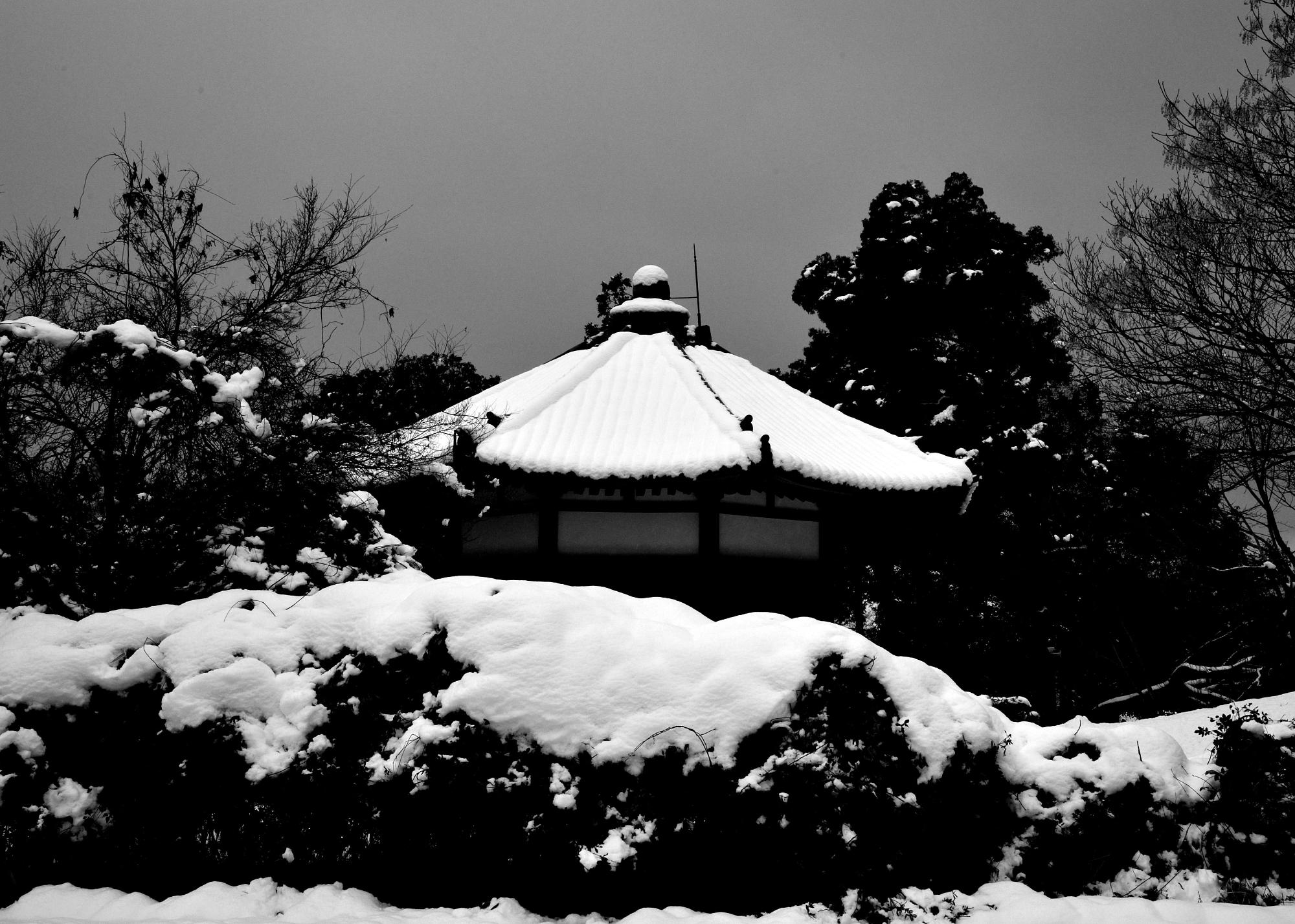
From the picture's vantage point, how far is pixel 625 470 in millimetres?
7590

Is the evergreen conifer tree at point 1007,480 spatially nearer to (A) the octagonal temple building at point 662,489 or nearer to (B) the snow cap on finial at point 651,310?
(A) the octagonal temple building at point 662,489

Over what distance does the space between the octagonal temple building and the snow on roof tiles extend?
3cm

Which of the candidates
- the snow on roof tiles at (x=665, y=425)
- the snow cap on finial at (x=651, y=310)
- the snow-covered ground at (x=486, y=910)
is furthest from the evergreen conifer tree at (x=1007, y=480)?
the snow-covered ground at (x=486, y=910)

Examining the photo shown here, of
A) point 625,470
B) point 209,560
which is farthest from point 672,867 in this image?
point 625,470

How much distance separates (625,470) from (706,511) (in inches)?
38.3

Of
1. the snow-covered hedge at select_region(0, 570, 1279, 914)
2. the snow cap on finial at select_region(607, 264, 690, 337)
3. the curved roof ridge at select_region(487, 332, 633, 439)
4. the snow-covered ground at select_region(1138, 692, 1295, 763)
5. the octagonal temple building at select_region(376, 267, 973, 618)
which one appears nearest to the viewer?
the snow-covered hedge at select_region(0, 570, 1279, 914)

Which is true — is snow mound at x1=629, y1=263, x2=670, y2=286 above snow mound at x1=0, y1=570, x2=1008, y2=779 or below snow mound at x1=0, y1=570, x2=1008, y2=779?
above

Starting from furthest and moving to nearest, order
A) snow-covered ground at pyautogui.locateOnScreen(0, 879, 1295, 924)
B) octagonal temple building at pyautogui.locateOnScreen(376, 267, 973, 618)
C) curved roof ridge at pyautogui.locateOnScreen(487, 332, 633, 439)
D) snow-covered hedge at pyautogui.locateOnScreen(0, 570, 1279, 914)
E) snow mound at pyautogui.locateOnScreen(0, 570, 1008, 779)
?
curved roof ridge at pyautogui.locateOnScreen(487, 332, 633, 439) → octagonal temple building at pyautogui.locateOnScreen(376, 267, 973, 618) → snow mound at pyautogui.locateOnScreen(0, 570, 1008, 779) → snow-covered hedge at pyautogui.locateOnScreen(0, 570, 1279, 914) → snow-covered ground at pyautogui.locateOnScreen(0, 879, 1295, 924)

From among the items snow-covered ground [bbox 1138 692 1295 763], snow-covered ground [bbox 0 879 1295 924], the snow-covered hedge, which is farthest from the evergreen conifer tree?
snow-covered ground [bbox 0 879 1295 924]

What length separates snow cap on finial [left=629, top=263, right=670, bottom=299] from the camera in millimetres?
11445

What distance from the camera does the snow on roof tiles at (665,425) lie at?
767cm

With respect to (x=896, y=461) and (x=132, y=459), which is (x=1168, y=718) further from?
(x=132, y=459)

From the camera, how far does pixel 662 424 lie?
28.1 feet

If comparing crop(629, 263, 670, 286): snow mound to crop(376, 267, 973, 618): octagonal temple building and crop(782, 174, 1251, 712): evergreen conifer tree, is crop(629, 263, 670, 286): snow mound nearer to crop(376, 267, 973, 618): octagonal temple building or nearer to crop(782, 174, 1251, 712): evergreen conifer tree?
crop(376, 267, 973, 618): octagonal temple building
